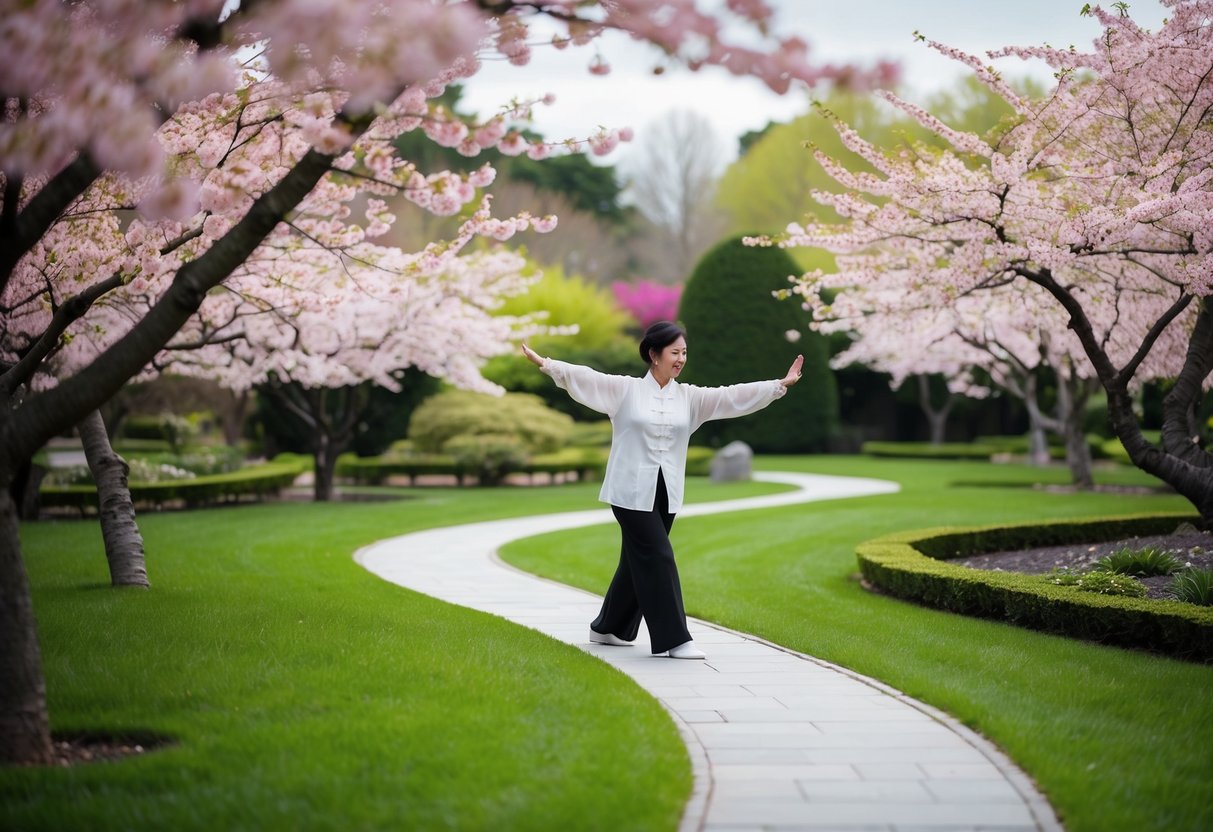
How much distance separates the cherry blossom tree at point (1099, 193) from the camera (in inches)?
289

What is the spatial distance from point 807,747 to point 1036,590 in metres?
3.54

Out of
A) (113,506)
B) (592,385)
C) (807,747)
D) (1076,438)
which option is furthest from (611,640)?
(1076,438)

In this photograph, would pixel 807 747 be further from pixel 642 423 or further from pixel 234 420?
pixel 234 420

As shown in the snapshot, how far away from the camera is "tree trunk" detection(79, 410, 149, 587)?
26.9 feet

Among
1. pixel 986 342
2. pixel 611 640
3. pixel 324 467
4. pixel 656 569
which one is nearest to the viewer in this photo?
pixel 656 569

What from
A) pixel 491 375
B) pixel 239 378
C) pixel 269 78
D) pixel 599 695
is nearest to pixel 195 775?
pixel 599 695

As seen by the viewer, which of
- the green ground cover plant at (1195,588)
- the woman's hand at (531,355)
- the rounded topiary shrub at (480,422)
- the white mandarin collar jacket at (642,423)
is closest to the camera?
the woman's hand at (531,355)

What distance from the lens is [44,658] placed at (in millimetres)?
5488

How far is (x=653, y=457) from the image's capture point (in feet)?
19.7

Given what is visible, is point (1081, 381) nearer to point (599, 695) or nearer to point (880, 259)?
point (880, 259)

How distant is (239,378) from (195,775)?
488 inches

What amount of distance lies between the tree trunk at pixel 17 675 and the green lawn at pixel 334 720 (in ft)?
0.64

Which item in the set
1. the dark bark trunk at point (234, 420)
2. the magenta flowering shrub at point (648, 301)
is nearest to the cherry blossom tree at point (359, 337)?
the dark bark trunk at point (234, 420)

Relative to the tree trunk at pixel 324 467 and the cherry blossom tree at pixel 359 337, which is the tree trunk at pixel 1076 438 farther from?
the tree trunk at pixel 324 467
